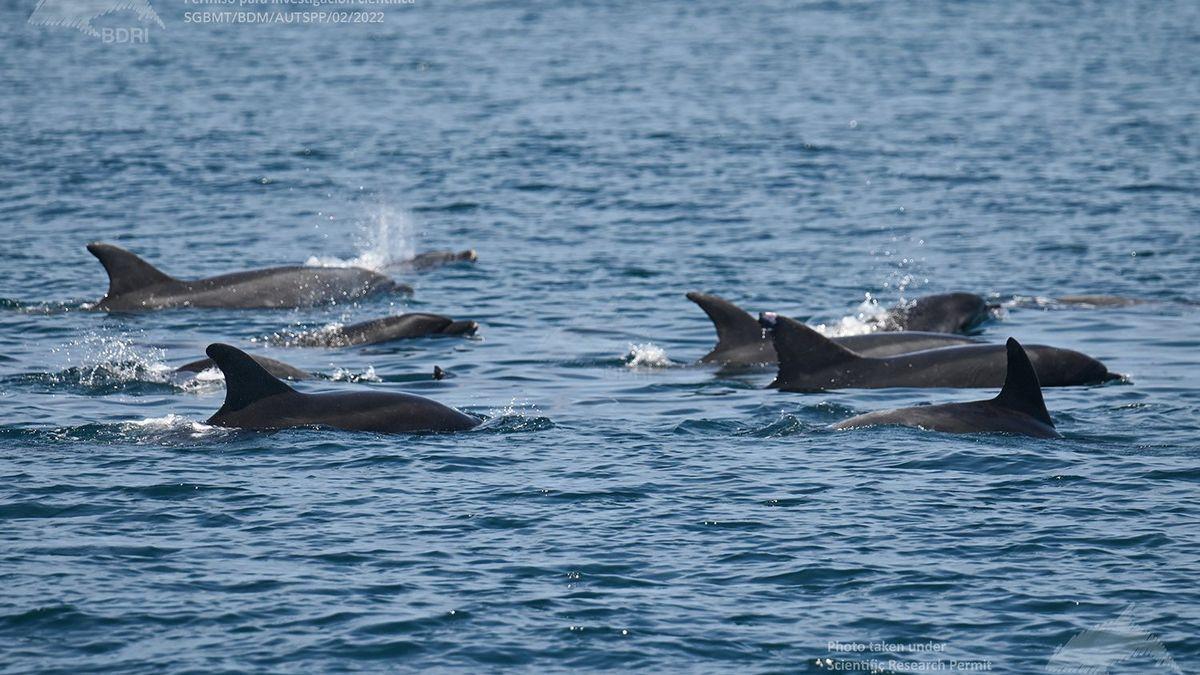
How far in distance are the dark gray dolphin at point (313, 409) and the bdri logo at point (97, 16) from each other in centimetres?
5628

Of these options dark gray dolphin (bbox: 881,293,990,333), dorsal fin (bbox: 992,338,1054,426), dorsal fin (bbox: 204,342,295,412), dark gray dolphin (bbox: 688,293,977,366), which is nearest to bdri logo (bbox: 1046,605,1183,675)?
dorsal fin (bbox: 992,338,1054,426)

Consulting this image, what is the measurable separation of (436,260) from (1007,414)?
1517cm

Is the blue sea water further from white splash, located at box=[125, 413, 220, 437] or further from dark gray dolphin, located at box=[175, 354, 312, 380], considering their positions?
dark gray dolphin, located at box=[175, 354, 312, 380]

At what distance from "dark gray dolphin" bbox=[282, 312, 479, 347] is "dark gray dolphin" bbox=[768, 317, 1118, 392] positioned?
571 cm

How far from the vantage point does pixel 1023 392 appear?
17250 millimetres

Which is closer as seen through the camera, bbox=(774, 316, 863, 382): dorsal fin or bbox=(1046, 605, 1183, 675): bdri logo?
bbox=(1046, 605, 1183, 675): bdri logo

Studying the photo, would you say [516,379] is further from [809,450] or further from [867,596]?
[867,596]

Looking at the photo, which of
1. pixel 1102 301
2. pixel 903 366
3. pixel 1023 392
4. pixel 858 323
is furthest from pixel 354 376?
pixel 1102 301

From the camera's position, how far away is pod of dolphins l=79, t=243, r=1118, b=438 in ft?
57.0

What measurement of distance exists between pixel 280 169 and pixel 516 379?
20.7 m

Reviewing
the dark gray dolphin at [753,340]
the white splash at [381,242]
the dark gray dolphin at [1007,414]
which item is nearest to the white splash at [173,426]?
the dark gray dolphin at [753,340]

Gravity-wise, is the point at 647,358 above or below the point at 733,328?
below

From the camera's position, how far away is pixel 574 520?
1491 centimetres

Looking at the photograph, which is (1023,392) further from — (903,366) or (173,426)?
(173,426)
